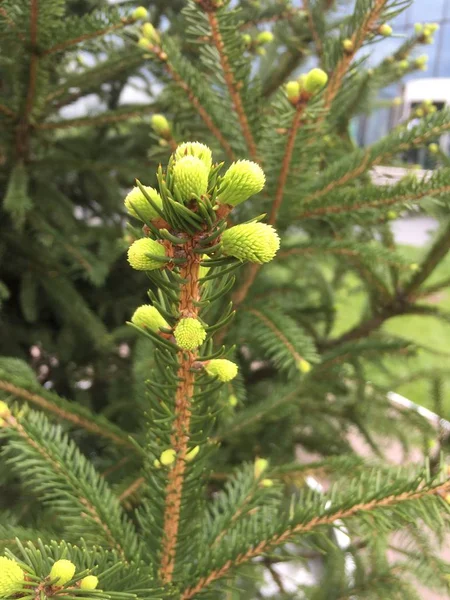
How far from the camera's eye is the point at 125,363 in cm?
86

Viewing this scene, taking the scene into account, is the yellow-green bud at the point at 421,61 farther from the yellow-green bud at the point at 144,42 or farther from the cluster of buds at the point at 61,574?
the cluster of buds at the point at 61,574

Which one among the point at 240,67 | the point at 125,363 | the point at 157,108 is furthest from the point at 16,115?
the point at 125,363

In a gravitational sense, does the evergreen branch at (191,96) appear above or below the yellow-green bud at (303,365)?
above

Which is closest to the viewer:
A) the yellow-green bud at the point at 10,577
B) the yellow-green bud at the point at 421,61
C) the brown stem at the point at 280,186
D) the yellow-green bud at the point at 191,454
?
the yellow-green bud at the point at 10,577

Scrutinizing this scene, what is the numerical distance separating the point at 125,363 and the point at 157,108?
0.45 metres

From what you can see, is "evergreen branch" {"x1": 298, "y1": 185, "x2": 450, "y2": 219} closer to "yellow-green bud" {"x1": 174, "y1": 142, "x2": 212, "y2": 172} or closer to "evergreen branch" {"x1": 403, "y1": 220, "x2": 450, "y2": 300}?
"evergreen branch" {"x1": 403, "y1": 220, "x2": 450, "y2": 300}

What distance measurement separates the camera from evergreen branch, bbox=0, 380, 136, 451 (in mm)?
422

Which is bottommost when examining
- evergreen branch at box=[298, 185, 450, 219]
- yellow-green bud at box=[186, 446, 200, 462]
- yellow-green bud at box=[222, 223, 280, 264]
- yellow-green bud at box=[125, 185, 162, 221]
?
yellow-green bud at box=[186, 446, 200, 462]

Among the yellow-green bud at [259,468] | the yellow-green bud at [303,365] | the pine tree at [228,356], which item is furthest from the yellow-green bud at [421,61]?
the yellow-green bud at [259,468]

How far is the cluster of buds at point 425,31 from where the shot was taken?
568 mm

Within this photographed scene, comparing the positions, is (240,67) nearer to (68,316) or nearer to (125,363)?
(68,316)

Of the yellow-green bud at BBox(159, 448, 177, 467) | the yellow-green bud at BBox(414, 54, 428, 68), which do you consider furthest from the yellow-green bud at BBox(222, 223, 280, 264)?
the yellow-green bud at BBox(414, 54, 428, 68)

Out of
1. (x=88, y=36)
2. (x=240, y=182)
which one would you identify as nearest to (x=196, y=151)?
(x=240, y=182)

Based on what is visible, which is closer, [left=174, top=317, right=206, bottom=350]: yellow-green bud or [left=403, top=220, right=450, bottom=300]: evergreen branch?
[left=174, top=317, right=206, bottom=350]: yellow-green bud
